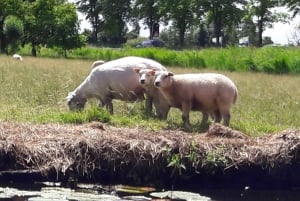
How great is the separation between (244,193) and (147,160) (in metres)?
1.90

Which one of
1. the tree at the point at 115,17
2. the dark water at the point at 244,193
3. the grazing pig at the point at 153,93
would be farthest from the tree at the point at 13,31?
the dark water at the point at 244,193

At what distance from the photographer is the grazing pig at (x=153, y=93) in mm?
17469

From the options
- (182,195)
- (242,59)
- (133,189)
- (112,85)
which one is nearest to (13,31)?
(242,59)

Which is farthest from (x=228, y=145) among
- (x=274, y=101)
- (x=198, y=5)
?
(x=198, y=5)

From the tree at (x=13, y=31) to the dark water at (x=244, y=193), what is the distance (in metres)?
50.4

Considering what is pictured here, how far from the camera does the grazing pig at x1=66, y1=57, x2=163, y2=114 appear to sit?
61.3ft

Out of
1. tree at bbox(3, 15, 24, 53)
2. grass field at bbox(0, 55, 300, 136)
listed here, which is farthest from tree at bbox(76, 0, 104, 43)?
grass field at bbox(0, 55, 300, 136)

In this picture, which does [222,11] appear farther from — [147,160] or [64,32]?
[147,160]

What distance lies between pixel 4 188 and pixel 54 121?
141 inches

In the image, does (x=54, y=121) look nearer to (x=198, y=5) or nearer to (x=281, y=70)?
(x=281, y=70)

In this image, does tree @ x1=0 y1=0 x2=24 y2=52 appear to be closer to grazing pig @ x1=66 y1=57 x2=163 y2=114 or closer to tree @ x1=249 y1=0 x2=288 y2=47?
tree @ x1=249 y1=0 x2=288 y2=47

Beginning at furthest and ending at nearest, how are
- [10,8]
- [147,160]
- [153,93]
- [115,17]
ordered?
[115,17] → [10,8] → [153,93] → [147,160]

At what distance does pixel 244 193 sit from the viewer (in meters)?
13.3

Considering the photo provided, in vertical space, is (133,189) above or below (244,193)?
above
